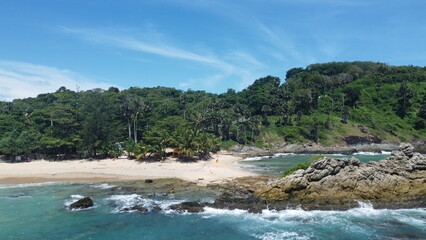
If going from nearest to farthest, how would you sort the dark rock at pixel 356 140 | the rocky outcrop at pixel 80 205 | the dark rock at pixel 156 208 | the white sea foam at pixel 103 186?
the dark rock at pixel 156 208 → the rocky outcrop at pixel 80 205 → the white sea foam at pixel 103 186 → the dark rock at pixel 356 140

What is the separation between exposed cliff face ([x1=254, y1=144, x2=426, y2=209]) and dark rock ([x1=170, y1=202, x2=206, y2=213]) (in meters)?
7.35

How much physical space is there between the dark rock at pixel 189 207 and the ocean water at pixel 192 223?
29.3 inches

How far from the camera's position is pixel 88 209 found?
32.5 meters

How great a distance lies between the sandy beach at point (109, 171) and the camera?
165 ft

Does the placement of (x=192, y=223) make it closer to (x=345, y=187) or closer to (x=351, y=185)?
(x=345, y=187)

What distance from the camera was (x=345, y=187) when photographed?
3403 cm

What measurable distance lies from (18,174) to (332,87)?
134 metres

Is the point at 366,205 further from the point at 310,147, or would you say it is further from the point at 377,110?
the point at 377,110

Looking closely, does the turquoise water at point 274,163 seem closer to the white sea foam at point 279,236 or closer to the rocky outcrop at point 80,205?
the white sea foam at point 279,236

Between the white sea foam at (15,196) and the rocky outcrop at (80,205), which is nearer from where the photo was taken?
the rocky outcrop at (80,205)

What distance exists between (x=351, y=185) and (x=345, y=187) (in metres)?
0.72

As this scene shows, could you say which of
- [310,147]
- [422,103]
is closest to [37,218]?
[310,147]

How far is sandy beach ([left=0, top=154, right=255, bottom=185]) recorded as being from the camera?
165 ft

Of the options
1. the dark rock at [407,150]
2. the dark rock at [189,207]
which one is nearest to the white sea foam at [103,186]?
the dark rock at [189,207]
